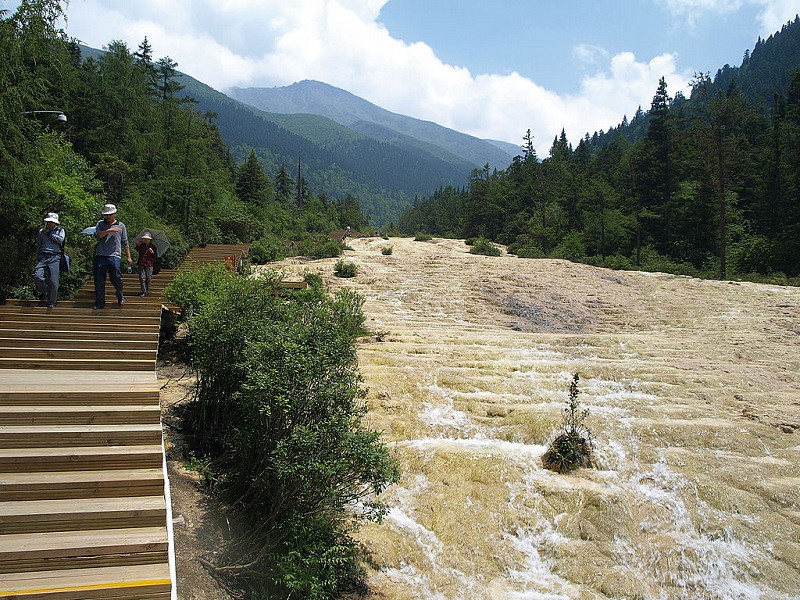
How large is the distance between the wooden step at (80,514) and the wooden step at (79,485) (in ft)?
0.17

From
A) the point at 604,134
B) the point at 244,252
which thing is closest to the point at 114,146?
the point at 244,252

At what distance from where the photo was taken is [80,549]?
11.1ft

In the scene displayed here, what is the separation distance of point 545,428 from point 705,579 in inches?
116

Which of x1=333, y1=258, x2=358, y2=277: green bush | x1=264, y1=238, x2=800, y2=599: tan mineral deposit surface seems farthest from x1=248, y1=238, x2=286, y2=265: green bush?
x1=264, y1=238, x2=800, y2=599: tan mineral deposit surface

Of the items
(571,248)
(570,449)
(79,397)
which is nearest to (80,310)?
(79,397)

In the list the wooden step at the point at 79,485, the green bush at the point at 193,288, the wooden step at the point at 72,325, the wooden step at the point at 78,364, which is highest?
the green bush at the point at 193,288

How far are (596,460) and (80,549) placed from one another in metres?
7.04

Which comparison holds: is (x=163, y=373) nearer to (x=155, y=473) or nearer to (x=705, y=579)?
(x=155, y=473)

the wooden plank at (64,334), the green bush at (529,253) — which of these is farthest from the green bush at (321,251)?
the wooden plank at (64,334)

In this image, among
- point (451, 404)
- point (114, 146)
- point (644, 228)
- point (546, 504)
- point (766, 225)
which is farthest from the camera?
point (644, 228)

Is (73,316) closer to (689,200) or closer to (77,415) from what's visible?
(77,415)

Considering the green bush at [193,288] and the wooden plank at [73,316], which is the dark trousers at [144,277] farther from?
the wooden plank at [73,316]

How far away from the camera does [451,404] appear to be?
30.1 ft

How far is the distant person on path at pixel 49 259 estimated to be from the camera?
24.7 feet
